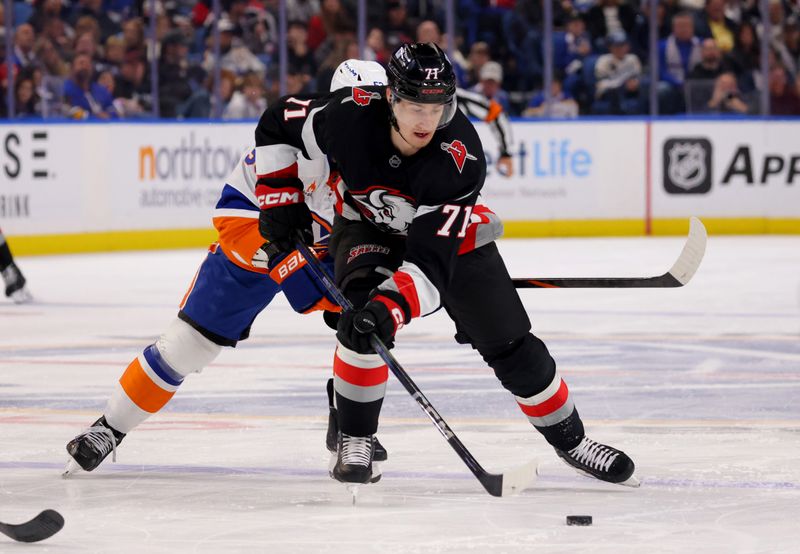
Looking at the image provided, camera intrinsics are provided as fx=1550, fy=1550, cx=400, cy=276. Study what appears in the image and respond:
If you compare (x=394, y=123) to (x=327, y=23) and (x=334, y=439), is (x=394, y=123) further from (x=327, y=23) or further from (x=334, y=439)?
Result: (x=327, y=23)

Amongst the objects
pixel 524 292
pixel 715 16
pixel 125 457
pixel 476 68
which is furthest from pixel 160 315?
pixel 715 16

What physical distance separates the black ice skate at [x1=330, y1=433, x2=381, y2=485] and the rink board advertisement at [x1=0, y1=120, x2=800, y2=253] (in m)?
7.51

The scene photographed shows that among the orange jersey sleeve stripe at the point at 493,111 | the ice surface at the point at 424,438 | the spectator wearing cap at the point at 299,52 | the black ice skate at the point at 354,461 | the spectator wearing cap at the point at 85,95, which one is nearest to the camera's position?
the ice surface at the point at 424,438

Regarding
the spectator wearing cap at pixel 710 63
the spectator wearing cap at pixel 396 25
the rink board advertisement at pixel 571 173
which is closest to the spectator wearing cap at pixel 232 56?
the spectator wearing cap at pixel 396 25

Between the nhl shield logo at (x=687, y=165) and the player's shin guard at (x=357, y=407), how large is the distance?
923 cm

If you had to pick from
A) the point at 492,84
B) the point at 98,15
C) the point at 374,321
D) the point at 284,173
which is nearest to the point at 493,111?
the point at 492,84

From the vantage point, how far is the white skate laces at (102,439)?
12.5 feet

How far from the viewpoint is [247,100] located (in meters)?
11.5

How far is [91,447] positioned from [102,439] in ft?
0.18

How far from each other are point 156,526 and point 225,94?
8382 millimetres

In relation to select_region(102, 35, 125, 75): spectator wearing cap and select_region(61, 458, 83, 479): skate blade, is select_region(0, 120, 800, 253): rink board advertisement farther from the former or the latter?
select_region(61, 458, 83, 479): skate blade

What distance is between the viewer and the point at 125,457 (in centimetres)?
404

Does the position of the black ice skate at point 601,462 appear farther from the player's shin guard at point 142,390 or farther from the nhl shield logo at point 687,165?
the nhl shield logo at point 687,165

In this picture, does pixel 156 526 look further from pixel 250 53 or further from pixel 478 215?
pixel 250 53
